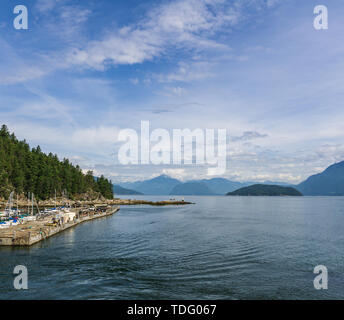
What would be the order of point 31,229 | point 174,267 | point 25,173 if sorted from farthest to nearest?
point 25,173
point 31,229
point 174,267

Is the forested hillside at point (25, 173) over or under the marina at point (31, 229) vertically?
over

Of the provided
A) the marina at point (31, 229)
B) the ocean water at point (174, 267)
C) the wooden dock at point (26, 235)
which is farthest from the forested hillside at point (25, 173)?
the ocean water at point (174, 267)

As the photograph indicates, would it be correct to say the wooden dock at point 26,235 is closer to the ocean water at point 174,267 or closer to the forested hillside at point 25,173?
the ocean water at point 174,267

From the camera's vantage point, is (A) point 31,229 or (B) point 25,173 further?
(B) point 25,173

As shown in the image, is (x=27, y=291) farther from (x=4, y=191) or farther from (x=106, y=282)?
(x=4, y=191)

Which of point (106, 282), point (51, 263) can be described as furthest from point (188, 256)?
point (51, 263)

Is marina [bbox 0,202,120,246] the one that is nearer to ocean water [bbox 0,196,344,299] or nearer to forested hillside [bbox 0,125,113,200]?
ocean water [bbox 0,196,344,299]

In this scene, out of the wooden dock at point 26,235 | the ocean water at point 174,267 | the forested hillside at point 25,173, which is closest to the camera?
the ocean water at point 174,267

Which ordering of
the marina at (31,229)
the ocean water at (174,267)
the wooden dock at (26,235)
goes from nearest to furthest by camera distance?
1. the ocean water at (174,267)
2. the wooden dock at (26,235)
3. the marina at (31,229)

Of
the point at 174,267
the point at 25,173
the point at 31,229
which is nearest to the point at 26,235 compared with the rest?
the point at 31,229

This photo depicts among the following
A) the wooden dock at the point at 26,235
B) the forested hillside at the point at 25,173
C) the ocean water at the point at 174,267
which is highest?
the forested hillside at the point at 25,173

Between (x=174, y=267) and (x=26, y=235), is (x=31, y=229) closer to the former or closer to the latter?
(x=26, y=235)

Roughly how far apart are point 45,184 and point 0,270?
5958 inches
